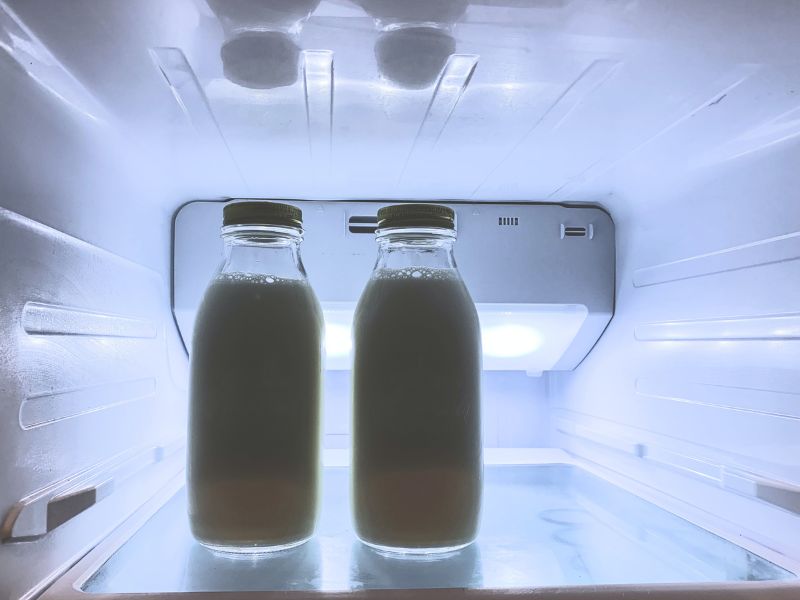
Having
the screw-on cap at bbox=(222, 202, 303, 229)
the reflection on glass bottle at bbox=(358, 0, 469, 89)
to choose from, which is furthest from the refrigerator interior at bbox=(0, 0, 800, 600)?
the screw-on cap at bbox=(222, 202, 303, 229)

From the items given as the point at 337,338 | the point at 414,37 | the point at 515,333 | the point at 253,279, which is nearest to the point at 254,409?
the point at 253,279

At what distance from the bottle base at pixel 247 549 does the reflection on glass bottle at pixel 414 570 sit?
60 mm

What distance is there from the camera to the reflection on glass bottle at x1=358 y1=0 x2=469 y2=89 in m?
0.53

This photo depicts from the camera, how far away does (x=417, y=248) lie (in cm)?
65

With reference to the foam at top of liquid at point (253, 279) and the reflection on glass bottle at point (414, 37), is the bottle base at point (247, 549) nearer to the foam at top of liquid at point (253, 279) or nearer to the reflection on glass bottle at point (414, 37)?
the foam at top of liquid at point (253, 279)

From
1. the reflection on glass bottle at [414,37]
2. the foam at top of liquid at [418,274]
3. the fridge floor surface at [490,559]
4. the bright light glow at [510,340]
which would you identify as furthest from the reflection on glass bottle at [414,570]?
the bright light glow at [510,340]

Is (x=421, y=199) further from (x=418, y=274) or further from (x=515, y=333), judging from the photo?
(x=418, y=274)

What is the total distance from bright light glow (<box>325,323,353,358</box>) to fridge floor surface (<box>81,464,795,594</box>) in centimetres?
32

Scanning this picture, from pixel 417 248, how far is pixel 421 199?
0.48m

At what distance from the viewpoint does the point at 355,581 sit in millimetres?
560

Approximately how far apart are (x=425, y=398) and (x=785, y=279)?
425 millimetres

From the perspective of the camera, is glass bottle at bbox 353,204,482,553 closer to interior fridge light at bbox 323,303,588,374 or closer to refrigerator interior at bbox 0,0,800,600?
refrigerator interior at bbox 0,0,800,600

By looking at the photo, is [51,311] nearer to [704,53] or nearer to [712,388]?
[704,53]

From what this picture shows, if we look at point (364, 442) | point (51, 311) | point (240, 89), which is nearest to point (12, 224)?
point (51, 311)
